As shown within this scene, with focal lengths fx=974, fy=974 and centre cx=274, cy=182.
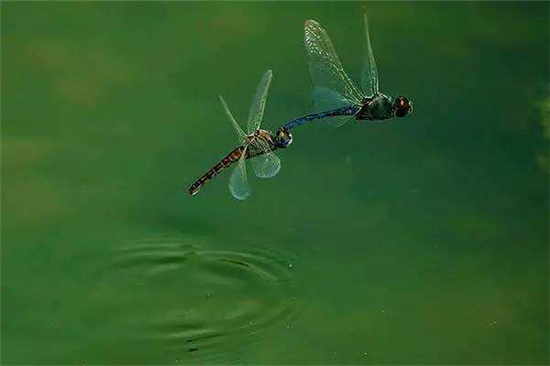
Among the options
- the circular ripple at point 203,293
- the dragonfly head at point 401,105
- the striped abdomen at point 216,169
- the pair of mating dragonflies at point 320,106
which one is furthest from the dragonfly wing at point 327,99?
the circular ripple at point 203,293

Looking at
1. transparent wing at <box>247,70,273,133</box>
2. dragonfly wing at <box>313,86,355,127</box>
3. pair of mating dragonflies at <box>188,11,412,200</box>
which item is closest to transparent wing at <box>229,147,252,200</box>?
pair of mating dragonflies at <box>188,11,412,200</box>

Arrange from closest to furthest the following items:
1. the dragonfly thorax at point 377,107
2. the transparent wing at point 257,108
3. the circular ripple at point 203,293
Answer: the circular ripple at point 203,293, the transparent wing at point 257,108, the dragonfly thorax at point 377,107

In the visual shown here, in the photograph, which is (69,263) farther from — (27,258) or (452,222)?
(452,222)

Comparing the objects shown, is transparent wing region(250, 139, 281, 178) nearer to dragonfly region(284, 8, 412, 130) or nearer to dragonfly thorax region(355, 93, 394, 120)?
dragonfly region(284, 8, 412, 130)

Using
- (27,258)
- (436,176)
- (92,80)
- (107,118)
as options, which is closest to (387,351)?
(436,176)

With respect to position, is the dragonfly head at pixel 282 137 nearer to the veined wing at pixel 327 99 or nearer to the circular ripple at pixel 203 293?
the veined wing at pixel 327 99

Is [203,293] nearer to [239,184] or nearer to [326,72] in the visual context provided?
[239,184]
